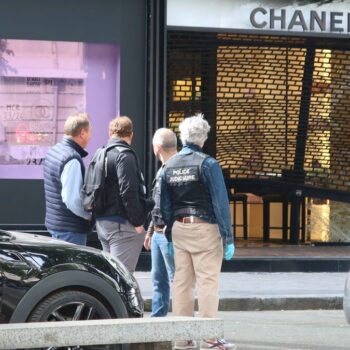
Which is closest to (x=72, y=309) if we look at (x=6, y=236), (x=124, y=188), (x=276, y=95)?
(x=6, y=236)

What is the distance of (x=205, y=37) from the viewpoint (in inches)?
536

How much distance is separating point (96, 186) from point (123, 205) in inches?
11.1

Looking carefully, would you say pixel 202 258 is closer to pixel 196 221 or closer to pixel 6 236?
pixel 196 221

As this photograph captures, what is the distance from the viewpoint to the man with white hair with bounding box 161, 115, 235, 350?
751 centimetres

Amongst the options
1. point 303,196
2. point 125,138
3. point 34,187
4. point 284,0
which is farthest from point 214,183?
point 303,196

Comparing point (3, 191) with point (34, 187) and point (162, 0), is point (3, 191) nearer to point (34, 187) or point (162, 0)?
point (34, 187)

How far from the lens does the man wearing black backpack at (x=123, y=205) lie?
802cm

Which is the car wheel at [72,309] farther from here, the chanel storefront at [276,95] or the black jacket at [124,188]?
the chanel storefront at [276,95]

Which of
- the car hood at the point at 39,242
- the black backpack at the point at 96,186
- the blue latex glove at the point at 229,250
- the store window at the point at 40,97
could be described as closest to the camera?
the car hood at the point at 39,242

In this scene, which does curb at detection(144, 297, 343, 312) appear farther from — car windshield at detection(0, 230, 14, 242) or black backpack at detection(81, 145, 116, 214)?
car windshield at detection(0, 230, 14, 242)

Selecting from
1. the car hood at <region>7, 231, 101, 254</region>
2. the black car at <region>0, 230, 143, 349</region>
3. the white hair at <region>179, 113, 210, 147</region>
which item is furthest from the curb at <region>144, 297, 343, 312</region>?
the car hood at <region>7, 231, 101, 254</region>

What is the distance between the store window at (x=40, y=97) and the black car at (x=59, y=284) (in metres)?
6.37

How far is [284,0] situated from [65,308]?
27.0 feet

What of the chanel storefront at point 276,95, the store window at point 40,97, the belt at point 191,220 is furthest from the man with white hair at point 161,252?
the chanel storefront at point 276,95
